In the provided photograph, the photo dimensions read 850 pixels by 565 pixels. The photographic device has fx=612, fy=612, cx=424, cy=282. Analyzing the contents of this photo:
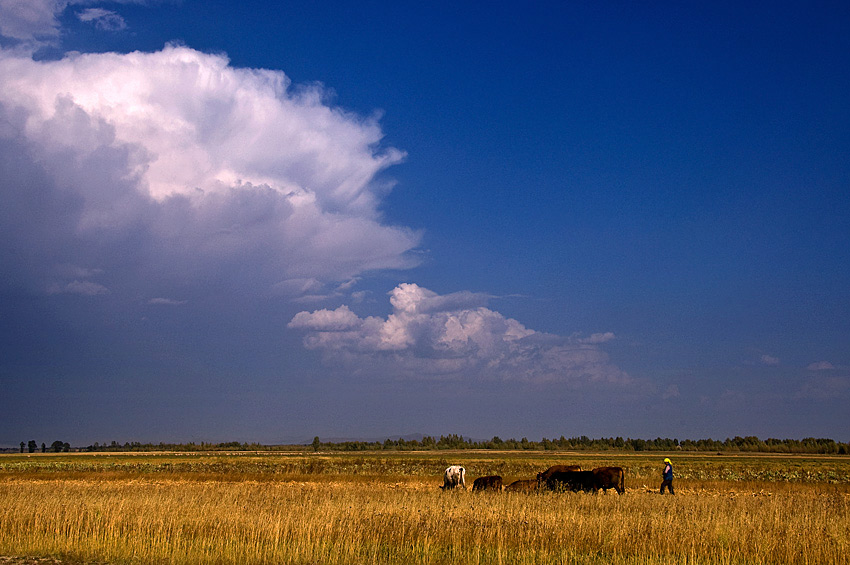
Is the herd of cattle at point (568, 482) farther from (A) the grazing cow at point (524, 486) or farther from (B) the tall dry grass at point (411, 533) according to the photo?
(B) the tall dry grass at point (411, 533)

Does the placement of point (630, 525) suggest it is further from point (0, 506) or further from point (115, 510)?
point (0, 506)

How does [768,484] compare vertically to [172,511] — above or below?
below

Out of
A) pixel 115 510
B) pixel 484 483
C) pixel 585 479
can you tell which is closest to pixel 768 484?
pixel 585 479

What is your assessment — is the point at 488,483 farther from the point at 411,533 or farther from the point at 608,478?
the point at 411,533

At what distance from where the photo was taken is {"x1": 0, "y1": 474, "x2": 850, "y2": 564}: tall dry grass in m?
12.7

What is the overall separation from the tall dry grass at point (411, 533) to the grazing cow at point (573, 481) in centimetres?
761

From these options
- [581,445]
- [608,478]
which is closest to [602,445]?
[581,445]

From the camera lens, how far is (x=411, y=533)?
14.1m

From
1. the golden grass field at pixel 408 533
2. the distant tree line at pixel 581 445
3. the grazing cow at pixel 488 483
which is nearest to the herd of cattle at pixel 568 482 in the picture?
the grazing cow at pixel 488 483

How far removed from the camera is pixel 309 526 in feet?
46.1

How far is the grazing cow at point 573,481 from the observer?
2523 cm

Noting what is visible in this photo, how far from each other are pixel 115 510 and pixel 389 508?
7377mm

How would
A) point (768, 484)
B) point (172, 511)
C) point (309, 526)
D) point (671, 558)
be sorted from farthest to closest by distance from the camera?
point (768, 484) < point (172, 511) < point (309, 526) < point (671, 558)

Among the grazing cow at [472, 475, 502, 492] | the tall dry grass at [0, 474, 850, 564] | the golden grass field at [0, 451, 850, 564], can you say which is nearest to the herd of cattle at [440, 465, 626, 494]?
the grazing cow at [472, 475, 502, 492]
